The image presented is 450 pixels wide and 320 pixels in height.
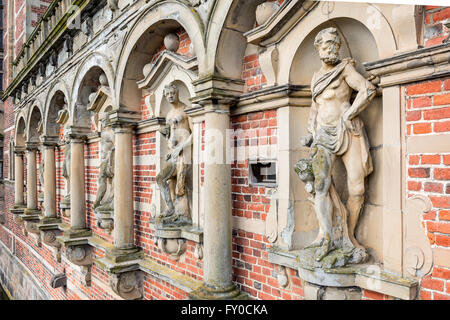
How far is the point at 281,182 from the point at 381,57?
1.21m

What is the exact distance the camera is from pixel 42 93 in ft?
27.7

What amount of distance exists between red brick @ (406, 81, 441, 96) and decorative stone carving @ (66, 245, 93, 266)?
5879 mm

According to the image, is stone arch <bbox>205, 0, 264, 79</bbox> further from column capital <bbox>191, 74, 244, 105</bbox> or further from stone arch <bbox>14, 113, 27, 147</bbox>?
stone arch <bbox>14, 113, 27, 147</bbox>

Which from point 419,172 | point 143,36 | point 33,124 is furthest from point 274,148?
point 33,124

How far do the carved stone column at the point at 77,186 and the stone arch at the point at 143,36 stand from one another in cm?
215

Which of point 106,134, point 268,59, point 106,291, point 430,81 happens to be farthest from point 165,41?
point 106,291

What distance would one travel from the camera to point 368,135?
2447mm

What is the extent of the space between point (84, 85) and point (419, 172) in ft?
18.7

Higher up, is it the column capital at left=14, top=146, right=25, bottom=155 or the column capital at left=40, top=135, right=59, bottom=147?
the column capital at left=40, top=135, right=59, bottom=147

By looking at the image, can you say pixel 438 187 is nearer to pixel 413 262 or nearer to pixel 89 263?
pixel 413 262

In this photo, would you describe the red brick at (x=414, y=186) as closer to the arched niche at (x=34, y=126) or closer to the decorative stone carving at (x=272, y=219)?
the decorative stone carving at (x=272, y=219)

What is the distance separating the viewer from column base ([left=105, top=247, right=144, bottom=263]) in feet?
15.3

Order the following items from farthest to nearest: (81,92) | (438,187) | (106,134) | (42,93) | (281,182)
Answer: (42,93)
(81,92)
(106,134)
(281,182)
(438,187)

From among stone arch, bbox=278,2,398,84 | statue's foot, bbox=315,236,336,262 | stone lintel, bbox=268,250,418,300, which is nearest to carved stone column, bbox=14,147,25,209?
stone arch, bbox=278,2,398,84
